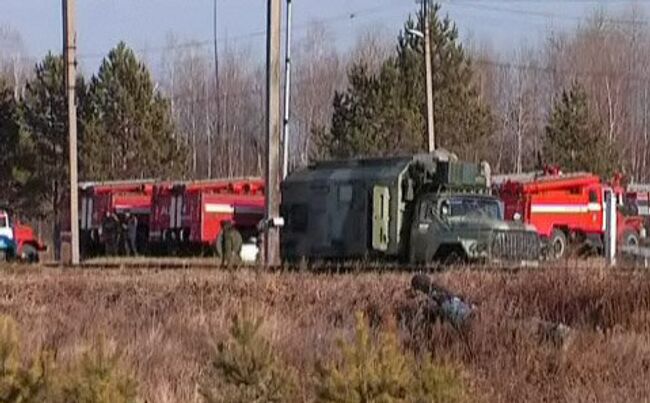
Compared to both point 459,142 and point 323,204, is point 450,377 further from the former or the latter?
point 459,142

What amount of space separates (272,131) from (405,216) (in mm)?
4204

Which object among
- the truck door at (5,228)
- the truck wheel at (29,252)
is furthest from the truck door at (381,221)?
the truck door at (5,228)

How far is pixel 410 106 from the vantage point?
52.9 metres

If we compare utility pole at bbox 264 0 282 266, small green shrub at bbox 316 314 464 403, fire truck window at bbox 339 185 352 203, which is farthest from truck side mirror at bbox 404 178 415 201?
small green shrub at bbox 316 314 464 403

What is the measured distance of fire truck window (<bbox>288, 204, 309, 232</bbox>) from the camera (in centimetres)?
2953

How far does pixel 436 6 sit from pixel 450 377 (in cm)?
4752

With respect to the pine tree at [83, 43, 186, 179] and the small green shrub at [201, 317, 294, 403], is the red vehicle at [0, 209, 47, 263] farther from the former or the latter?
the small green shrub at [201, 317, 294, 403]

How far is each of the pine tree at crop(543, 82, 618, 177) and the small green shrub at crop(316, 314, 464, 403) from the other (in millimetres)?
46535

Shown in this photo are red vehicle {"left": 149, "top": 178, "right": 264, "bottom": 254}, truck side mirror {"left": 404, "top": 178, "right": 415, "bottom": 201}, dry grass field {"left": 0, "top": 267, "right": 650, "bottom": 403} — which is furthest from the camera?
red vehicle {"left": 149, "top": 178, "right": 264, "bottom": 254}

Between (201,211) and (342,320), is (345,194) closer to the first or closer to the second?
(342,320)

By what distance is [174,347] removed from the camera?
44.3 feet

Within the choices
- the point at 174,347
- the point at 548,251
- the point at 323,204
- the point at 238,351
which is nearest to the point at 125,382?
the point at 238,351

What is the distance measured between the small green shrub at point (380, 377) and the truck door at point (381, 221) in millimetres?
20004

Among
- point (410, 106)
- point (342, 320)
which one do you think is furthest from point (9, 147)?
point (342, 320)
